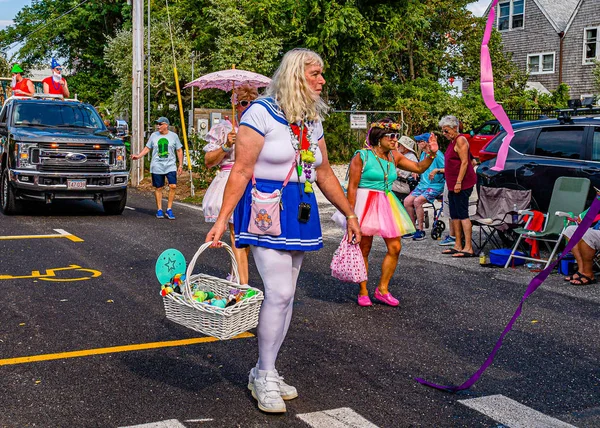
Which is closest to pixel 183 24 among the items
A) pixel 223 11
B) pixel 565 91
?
pixel 223 11

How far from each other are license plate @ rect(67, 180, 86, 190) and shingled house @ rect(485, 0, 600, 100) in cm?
2738

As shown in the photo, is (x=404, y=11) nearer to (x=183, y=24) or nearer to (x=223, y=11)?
(x=223, y=11)

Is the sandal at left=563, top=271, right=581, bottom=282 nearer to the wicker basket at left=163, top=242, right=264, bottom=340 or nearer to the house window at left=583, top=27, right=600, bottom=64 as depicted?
the wicker basket at left=163, top=242, right=264, bottom=340

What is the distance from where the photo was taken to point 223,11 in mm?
27703

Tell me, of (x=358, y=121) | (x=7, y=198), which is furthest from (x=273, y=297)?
(x=358, y=121)

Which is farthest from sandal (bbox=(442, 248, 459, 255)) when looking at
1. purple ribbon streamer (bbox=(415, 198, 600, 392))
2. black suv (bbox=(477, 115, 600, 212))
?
purple ribbon streamer (bbox=(415, 198, 600, 392))

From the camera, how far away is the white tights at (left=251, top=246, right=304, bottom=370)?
14.4 feet

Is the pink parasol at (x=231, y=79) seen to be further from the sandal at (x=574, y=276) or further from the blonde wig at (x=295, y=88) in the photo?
the blonde wig at (x=295, y=88)

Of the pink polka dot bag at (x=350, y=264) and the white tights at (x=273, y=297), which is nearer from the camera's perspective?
the white tights at (x=273, y=297)

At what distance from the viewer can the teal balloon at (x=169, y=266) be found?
4680 millimetres

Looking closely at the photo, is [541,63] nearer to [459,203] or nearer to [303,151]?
[459,203]

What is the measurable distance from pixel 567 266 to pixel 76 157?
896cm

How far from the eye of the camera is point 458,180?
10430 millimetres

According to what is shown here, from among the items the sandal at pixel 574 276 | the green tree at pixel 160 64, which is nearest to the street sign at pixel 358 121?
the green tree at pixel 160 64
